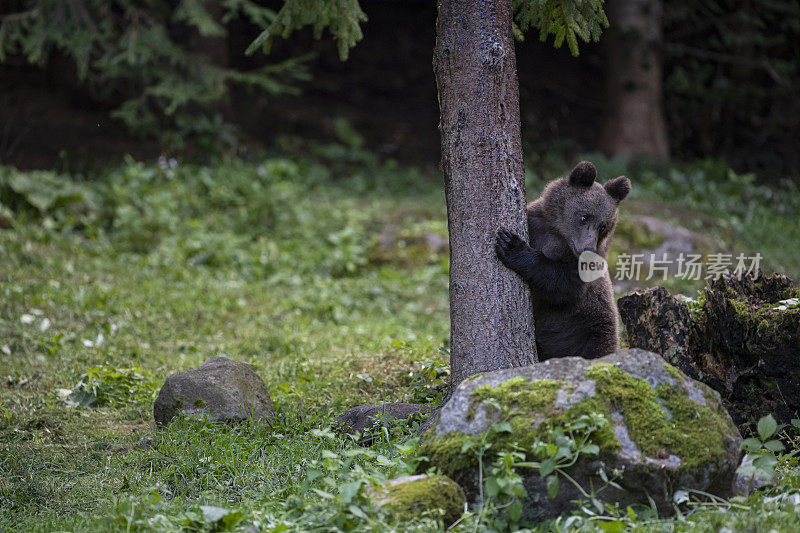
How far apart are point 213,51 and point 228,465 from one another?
1084cm

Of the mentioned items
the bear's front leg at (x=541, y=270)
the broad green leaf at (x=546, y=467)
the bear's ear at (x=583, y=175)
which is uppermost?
the bear's ear at (x=583, y=175)

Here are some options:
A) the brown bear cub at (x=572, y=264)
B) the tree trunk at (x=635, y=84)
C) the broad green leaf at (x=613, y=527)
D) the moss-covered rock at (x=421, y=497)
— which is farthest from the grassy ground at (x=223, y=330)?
the tree trunk at (x=635, y=84)

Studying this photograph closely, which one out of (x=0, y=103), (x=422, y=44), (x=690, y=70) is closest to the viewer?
(x=0, y=103)

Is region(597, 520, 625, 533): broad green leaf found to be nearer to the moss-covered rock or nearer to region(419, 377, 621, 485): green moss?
region(419, 377, 621, 485): green moss

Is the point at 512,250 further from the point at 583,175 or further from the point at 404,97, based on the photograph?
the point at 404,97

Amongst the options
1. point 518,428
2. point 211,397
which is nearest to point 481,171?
point 518,428

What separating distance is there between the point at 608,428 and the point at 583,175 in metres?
2.25

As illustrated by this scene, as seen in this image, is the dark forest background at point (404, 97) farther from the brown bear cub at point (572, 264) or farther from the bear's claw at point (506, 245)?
the bear's claw at point (506, 245)

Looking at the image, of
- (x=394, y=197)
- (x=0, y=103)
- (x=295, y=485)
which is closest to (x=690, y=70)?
(x=394, y=197)

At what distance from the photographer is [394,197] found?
41.4 ft

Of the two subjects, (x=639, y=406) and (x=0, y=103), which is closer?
(x=639, y=406)

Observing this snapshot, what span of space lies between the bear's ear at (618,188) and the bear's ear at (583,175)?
20cm

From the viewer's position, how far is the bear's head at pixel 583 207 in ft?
17.5

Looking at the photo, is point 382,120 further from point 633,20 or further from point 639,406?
point 639,406
